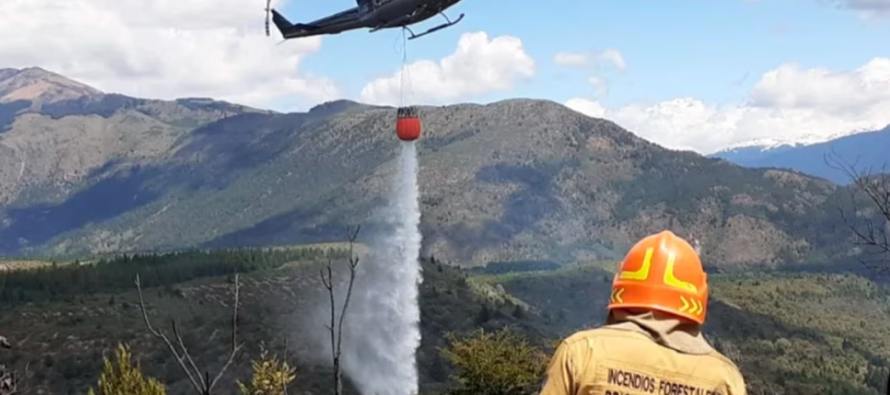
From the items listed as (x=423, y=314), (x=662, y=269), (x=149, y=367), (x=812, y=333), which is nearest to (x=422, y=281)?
(x=423, y=314)

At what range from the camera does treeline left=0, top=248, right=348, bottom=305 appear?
130375mm

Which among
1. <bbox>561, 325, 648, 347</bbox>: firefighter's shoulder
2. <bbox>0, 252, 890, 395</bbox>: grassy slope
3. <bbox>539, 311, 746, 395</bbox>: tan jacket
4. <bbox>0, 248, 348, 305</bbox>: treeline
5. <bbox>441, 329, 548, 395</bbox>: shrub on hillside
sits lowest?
<bbox>0, 252, 890, 395</bbox>: grassy slope

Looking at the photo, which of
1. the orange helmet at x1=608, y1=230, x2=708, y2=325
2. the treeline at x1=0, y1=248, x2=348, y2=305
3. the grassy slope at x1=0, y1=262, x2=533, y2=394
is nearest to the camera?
the orange helmet at x1=608, y1=230, x2=708, y2=325

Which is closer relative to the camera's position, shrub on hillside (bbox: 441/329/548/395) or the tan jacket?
the tan jacket

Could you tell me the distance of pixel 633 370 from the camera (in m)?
4.26

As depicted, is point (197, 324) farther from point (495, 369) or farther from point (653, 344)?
point (653, 344)

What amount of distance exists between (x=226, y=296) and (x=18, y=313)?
2293 cm

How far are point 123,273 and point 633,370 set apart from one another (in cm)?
14907

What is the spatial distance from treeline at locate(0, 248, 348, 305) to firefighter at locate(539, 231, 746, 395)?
11753 cm

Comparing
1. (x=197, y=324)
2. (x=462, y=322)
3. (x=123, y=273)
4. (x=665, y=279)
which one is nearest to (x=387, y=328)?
(x=462, y=322)

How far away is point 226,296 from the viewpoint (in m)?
127

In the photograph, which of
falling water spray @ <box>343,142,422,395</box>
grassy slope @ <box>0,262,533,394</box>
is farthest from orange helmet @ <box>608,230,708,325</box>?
grassy slope @ <box>0,262,533,394</box>

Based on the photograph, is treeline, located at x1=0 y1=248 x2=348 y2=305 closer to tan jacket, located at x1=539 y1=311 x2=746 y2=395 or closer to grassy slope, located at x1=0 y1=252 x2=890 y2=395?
grassy slope, located at x1=0 y1=252 x2=890 y2=395

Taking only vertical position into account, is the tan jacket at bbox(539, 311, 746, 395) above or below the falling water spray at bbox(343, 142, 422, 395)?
above
